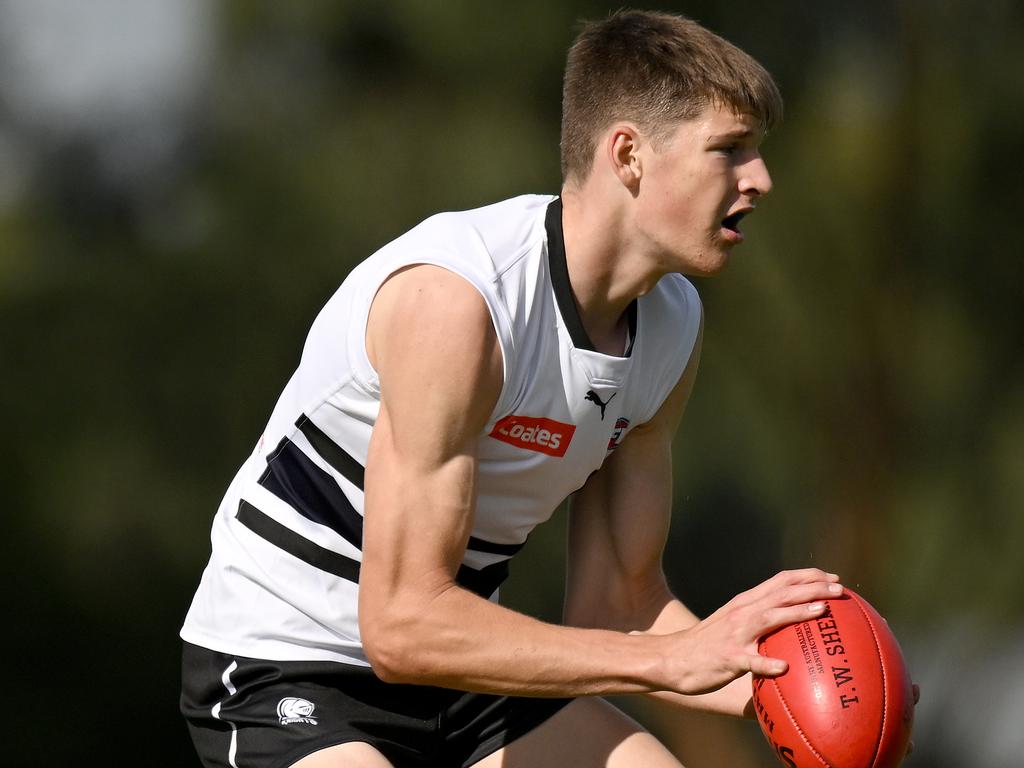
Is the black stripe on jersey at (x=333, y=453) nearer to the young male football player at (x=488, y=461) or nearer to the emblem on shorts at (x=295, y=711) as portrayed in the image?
the young male football player at (x=488, y=461)

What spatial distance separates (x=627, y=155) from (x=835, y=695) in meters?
1.24

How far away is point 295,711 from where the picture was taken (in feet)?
10.1

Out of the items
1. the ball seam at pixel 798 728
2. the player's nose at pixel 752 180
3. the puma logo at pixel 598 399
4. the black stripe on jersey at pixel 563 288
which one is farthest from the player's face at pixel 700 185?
the ball seam at pixel 798 728

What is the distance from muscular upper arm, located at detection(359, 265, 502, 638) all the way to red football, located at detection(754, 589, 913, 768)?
2.30 ft

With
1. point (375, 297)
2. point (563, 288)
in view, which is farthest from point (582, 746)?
point (375, 297)

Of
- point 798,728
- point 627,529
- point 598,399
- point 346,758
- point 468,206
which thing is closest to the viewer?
point 798,728

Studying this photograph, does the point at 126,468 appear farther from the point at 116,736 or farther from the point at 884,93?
the point at 884,93

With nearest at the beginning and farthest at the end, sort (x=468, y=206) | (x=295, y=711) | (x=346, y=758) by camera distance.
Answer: (x=346, y=758)
(x=295, y=711)
(x=468, y=206)

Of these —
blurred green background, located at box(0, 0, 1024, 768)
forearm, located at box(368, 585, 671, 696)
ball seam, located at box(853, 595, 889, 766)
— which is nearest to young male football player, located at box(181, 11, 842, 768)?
forearm, located at box(368, 585, 671, 696)

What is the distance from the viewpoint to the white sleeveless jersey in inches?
118

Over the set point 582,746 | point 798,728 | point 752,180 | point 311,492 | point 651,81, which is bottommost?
point 582,746

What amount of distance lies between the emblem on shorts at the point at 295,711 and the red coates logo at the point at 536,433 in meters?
0.73

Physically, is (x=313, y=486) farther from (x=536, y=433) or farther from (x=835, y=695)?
(x=835, y=695)

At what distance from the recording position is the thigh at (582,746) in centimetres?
329
